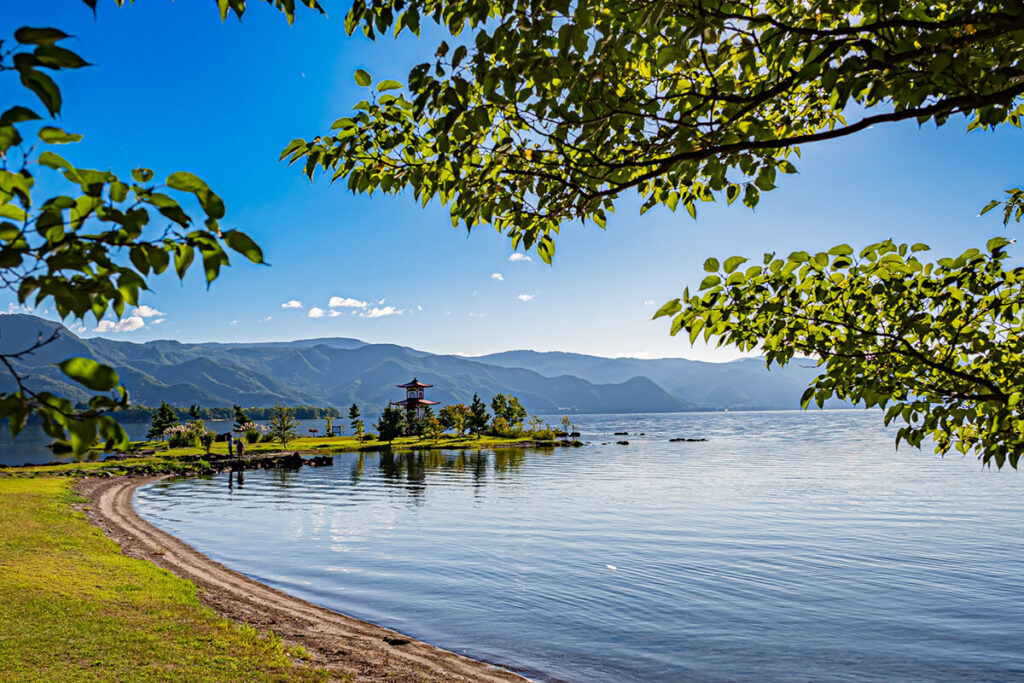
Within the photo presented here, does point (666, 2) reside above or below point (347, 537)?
above

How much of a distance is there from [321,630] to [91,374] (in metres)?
14.6

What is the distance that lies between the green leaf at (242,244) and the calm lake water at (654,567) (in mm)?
13577

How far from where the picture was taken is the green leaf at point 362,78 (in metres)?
4.12

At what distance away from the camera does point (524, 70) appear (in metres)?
3.69

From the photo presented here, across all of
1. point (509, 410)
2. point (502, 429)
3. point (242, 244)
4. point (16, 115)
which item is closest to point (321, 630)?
point (242, 244)

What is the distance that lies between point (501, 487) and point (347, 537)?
19225 mm

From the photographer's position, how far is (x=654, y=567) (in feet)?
74.7

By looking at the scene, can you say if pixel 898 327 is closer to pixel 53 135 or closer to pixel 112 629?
pixel 53 135

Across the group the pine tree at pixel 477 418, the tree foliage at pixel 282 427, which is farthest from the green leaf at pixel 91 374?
the pine tree at pixel 477 418

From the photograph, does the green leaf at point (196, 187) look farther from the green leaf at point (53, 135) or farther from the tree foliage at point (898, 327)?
the tree foliage at point (898, 327)

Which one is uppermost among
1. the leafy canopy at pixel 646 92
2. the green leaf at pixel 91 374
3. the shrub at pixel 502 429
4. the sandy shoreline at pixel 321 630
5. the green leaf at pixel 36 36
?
the leafy canopy at pixel 646 92

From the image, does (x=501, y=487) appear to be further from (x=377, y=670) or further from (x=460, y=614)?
(x=377, y=670)

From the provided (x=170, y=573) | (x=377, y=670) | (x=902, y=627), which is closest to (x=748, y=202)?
(x=377, y=670)

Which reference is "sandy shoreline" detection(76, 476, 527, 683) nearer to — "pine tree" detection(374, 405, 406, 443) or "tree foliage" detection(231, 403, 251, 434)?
"pine tree" detection(374, 405, 406, 443)
